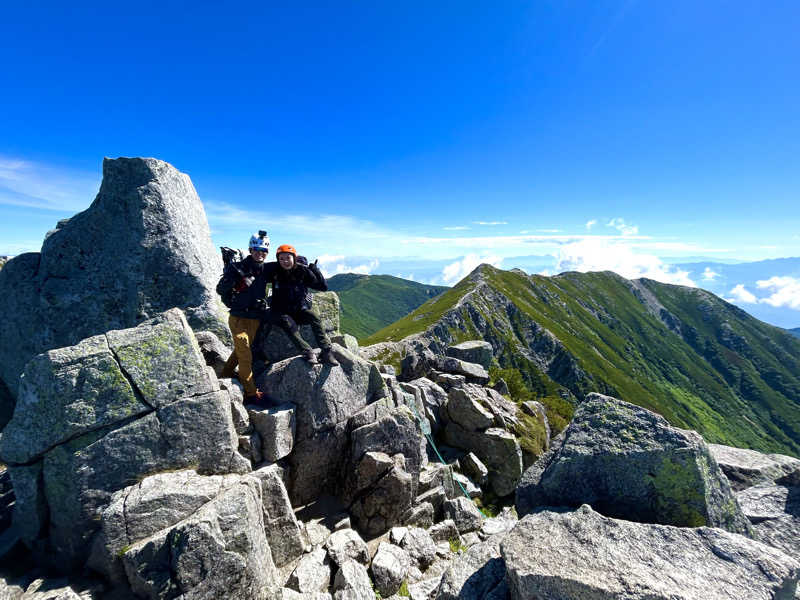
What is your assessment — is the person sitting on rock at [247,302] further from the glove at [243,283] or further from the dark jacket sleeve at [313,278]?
the dark jacket sleeve at [313,278]

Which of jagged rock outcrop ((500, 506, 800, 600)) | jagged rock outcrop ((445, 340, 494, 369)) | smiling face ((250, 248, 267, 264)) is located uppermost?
smiling face ((250, 248, 267, 264))

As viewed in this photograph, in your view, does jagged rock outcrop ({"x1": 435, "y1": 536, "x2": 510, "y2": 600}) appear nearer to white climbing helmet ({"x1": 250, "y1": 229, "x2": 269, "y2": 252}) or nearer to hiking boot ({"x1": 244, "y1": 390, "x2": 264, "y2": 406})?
hiking boot ({"x1": 244, "y1": 390, "x2": 264, "y2": 406})

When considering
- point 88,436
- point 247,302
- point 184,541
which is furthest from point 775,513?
point 88,436

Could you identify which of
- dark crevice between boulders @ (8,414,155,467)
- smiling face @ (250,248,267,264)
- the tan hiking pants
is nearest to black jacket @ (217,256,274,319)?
smiling face @ (250,248,267,264)

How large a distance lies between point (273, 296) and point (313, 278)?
1920mm

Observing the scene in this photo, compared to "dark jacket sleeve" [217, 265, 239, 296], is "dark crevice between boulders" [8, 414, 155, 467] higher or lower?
lower

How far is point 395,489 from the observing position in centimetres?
1387

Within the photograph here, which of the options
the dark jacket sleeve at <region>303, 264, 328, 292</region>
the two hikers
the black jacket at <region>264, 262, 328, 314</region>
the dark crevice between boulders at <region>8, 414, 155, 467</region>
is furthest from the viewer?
the dark jacket sleeve at <region>303, 264, 328, 292</region>

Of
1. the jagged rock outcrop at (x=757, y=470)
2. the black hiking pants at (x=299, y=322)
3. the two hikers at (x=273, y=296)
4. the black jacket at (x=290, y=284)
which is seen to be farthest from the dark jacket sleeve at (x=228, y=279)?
the jagged rock outcrop at (x=757, y=470)

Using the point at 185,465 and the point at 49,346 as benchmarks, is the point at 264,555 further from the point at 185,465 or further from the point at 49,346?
the point at 49,346

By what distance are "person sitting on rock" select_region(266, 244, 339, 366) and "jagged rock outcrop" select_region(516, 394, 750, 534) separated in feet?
30.4

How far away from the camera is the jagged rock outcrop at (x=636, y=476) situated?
918cm

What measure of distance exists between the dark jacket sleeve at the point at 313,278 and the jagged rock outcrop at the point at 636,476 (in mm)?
10866

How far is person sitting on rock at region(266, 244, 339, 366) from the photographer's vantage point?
14.5 metres
